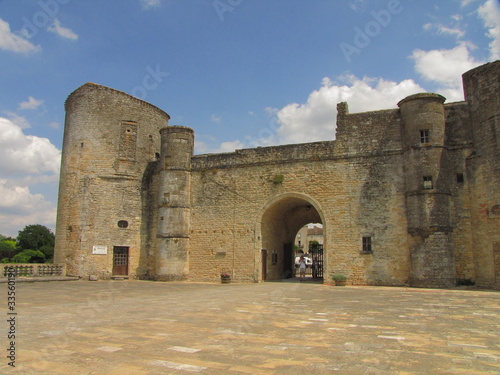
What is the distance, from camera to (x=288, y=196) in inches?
769

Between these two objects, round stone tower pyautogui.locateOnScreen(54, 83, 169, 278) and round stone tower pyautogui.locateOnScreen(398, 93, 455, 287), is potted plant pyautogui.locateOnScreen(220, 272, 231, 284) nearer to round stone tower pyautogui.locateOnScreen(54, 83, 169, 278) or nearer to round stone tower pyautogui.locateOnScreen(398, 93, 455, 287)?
round stone tower pyautogui.locateOnScreen(54, 83, 169, 278)

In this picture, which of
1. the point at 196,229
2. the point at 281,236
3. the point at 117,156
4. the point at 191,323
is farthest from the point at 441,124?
the point at 117,156

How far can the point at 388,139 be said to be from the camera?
18016mm

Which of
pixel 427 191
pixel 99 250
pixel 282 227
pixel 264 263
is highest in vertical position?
pixel 427 191

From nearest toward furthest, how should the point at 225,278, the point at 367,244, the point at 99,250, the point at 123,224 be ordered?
→ the point at 367,244, the point at 225,278, the point at 99,250, the point at 123,224

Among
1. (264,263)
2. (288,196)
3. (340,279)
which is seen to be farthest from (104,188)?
(340,279)

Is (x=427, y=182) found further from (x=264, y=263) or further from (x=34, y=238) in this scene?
(x=34, y=238)

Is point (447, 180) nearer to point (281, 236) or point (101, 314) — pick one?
point (281, 236)

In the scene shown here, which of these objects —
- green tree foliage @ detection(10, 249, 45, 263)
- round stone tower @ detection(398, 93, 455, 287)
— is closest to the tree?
green tree foliage @ detection(10, 249, 45, 263)

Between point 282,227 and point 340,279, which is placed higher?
point 282,227

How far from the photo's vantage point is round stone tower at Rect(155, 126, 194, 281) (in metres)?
20.7

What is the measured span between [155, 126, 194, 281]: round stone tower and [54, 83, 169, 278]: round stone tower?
1.69 meters

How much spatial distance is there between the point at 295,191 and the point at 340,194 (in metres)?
2.19

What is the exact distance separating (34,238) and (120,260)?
28.6 meters
